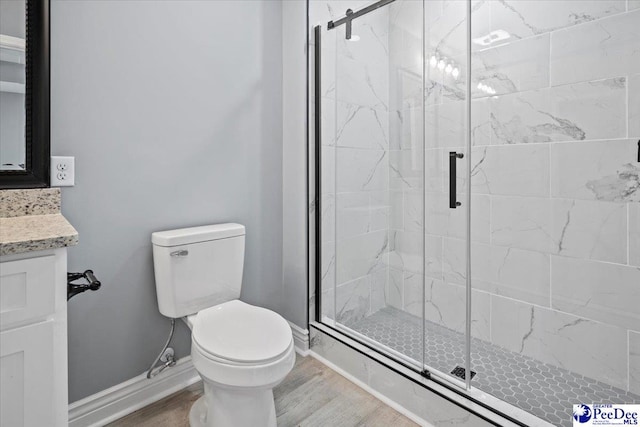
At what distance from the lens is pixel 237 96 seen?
5.99 feet

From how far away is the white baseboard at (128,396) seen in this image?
141 centimetres

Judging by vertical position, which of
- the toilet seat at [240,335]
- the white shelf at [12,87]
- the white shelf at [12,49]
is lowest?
the toilet seat at [240,335]

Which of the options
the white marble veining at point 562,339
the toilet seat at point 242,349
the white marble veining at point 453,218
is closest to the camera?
the toilet seat at point 242,349

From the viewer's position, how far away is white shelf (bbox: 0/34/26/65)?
3.92 ft

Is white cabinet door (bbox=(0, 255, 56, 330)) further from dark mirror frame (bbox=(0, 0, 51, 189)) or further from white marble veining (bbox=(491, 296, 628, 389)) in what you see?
white marble veining (bbox=(491, 296, 628, 389))

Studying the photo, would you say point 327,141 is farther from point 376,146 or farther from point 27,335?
point 27,335

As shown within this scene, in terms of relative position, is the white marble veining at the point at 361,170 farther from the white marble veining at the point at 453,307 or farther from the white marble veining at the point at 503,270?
the white marble veining at the point at 453,307

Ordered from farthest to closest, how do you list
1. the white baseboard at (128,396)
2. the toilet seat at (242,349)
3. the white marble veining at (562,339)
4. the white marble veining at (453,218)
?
the white marble veining at (453,218), the white marble veining at (562,339), the white baseboard at (128,396), the toilet seat at (242,349)

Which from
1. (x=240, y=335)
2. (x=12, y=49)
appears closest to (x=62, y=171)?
(x=12, y=49)

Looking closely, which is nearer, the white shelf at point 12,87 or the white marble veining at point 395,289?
the white shelf at point 12,87

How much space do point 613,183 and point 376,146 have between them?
118cm

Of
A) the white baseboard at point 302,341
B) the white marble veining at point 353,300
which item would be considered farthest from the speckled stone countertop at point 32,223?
the white marble veining at point 353,300

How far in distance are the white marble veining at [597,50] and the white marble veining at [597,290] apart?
92cm

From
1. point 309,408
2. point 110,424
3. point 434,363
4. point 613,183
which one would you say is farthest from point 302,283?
point 613,183
